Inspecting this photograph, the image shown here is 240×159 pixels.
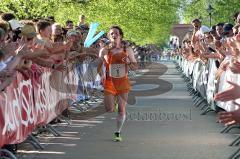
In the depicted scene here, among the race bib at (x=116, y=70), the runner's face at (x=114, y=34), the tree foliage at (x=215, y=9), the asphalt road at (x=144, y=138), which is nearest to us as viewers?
the asphalt road at (x=144, y=138)

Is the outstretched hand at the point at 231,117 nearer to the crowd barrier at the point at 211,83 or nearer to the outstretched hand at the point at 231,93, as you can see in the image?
the outstretched hand at the point at 231,93

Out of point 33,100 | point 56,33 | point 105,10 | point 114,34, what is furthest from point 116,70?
point 105,10

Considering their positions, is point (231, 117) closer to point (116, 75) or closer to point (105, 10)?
point (116, 75)

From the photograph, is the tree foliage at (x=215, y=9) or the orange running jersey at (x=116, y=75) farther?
the tree foliage at (x=215, y=9)

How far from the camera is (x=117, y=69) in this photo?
1190cm

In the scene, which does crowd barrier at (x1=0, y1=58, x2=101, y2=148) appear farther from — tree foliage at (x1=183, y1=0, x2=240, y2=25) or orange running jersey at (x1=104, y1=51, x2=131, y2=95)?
tree foliage at (x1=183, y1=0, x2=240, y2=25)

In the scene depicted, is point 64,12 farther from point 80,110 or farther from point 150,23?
point 150,23

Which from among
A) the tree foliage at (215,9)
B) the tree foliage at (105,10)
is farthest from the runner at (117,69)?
the tree foliage at (215,9)

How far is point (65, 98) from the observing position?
1444 centimetres

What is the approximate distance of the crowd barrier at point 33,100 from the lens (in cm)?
845

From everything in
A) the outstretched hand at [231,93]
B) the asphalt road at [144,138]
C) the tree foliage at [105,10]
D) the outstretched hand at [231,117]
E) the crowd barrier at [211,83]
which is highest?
the tree foliage at [105,10]

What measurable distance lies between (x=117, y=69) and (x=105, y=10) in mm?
20435

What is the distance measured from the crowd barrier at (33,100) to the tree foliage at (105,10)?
8.37m

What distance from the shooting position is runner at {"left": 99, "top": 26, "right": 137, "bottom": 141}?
11781 millimetres
